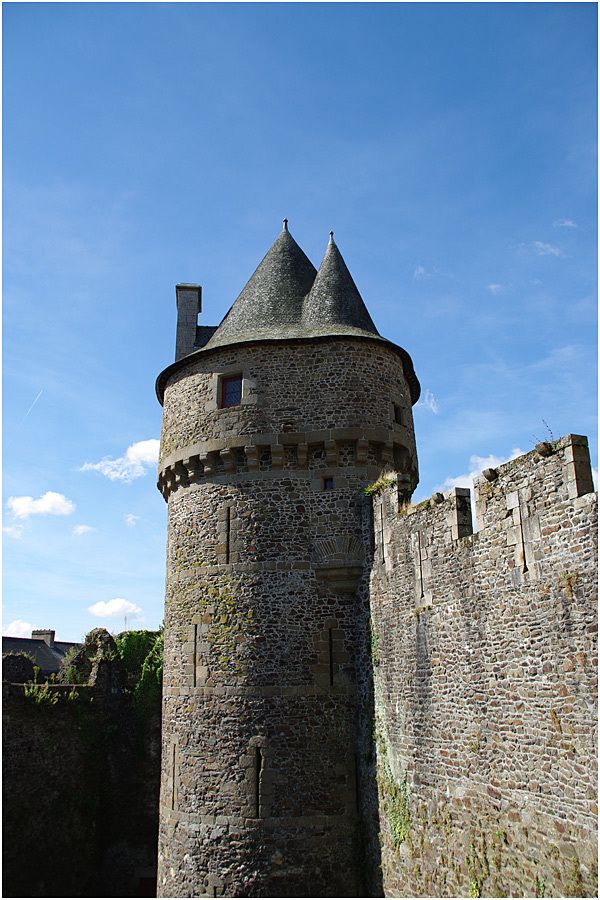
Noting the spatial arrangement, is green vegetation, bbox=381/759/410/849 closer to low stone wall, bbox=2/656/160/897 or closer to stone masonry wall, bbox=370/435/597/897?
stone masonry wall, bbox=370/435/597/897

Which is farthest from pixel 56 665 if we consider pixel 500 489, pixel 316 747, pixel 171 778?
pixel 500 489

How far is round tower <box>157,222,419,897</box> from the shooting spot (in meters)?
11.6

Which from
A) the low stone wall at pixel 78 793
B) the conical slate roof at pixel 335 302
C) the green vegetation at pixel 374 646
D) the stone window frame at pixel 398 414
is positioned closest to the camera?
the green vegetation at pixel 374 646

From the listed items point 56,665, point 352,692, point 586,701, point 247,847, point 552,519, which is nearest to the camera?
point 586,701

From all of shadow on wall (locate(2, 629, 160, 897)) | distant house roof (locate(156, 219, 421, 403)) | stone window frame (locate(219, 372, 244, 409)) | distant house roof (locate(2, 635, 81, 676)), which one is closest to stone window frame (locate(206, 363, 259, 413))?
stone window frame (locate(219, 372, 244, 409))

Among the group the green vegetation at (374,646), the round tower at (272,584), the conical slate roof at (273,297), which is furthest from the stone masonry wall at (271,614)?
the conical slate roof at (273,297)

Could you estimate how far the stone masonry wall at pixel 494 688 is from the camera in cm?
731

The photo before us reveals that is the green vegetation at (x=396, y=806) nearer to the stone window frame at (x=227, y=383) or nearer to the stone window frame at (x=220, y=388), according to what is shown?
the stone window frame at (x=220, y=388)

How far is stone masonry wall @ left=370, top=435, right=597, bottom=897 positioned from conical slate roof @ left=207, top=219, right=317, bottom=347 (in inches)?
203

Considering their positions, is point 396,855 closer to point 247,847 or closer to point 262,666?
point 247,847

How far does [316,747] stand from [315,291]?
903 centimetres

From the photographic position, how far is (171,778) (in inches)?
501

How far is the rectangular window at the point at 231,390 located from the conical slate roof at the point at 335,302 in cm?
184

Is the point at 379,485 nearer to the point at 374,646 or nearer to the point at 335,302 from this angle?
the point at 374,646
